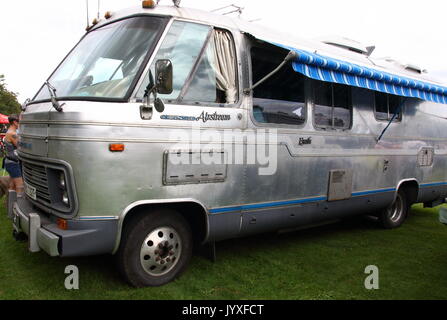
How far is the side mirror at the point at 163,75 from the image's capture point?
3746mm

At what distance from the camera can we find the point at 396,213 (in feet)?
24.8

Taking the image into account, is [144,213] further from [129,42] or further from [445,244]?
[445,244]

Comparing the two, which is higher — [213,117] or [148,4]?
[148,4]

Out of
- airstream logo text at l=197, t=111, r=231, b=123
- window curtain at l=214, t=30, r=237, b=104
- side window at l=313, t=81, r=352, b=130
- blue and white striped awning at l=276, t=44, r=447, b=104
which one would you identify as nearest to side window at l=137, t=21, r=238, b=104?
window curtain at l=214, t=30, r=237, b=104

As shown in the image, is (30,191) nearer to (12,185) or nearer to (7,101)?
(12,185)

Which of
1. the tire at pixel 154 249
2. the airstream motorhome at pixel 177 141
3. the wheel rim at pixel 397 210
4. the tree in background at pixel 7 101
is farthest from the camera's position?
the tree in background at pixel 7 101

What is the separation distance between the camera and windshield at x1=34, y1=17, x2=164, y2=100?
3967 mm

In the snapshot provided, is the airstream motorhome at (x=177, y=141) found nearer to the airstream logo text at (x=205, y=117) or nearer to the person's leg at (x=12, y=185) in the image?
the airstream logo text at (x=205, y=117)

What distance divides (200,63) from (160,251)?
2.05 metres

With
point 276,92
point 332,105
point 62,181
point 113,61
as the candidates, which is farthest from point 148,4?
point 332,105

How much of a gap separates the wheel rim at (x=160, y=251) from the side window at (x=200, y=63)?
139 cm

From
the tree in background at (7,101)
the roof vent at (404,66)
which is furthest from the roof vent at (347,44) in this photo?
the tree in background at (7,101)

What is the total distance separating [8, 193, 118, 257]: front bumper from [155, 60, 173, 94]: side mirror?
1325 mm

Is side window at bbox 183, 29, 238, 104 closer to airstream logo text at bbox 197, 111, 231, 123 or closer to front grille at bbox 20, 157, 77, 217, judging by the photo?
airstream logo text at bbox 197, 111, 231, 123
